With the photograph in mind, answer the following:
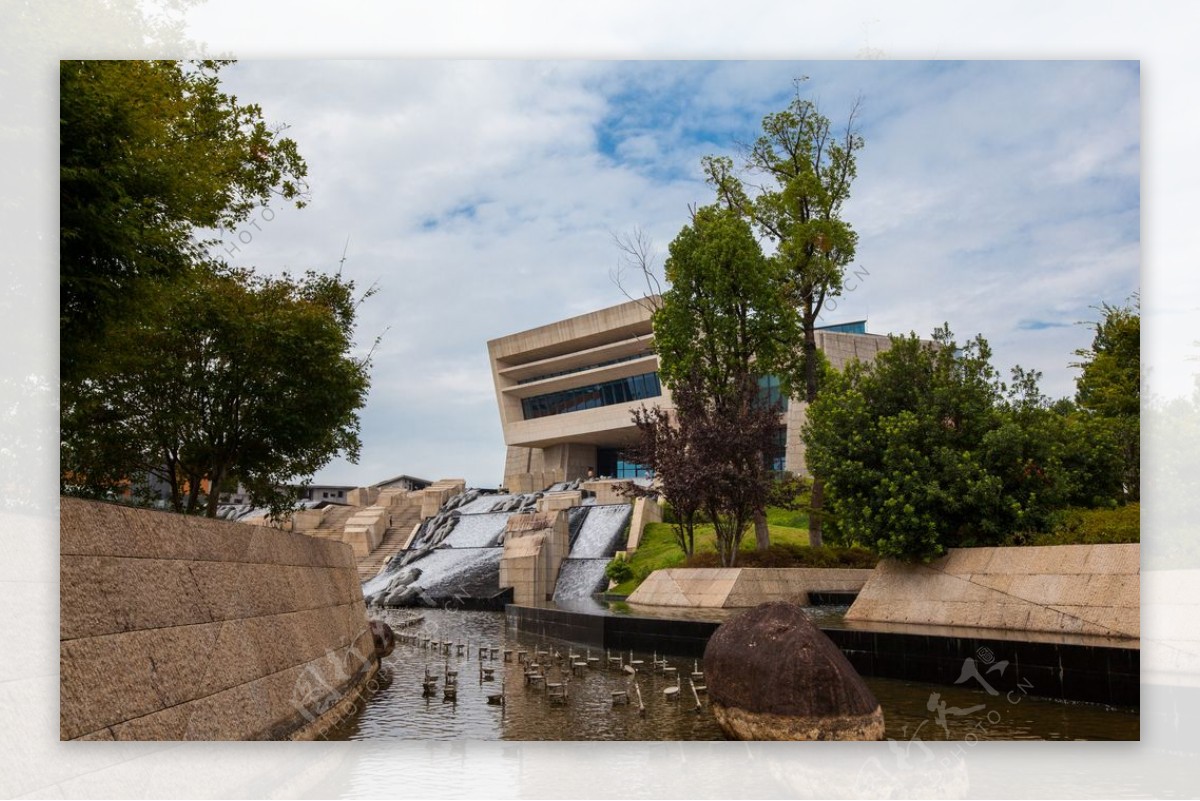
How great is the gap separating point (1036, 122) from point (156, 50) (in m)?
9.53

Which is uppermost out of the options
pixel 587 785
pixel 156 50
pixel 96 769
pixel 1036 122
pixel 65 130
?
pixel 156 50

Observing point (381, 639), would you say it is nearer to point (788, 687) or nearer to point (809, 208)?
point (788, 687)

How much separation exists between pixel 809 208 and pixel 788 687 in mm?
18832

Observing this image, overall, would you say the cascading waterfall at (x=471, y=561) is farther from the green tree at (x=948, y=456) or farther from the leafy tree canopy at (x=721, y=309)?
the green tree at (x=948, y=456)

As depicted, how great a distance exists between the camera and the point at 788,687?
920 cm

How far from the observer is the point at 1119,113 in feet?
34.2

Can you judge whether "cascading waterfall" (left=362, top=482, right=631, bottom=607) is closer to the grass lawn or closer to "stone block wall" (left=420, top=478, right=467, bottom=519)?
the grass lawn

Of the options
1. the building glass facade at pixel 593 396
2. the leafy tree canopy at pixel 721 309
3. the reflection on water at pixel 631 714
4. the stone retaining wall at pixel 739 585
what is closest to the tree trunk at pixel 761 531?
the stone retaining wall at pixel 739 585

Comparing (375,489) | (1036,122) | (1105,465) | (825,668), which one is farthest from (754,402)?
(375,489)

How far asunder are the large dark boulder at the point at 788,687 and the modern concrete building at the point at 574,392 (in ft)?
145

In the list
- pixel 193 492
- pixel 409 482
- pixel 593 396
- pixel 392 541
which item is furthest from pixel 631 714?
pixel 593 396

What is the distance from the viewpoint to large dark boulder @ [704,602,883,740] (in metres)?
9.07

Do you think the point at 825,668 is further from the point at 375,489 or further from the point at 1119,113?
the point at 375,489

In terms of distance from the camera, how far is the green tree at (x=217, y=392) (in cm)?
1379
